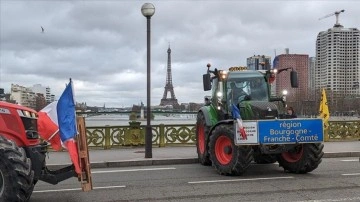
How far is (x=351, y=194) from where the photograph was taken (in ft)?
28.2

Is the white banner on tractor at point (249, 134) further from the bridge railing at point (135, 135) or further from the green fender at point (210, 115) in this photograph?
the bridge railing at point (135, 135)

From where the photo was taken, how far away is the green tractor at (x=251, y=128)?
10.8 meters

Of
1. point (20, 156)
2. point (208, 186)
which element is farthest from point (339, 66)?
point (20, 156)

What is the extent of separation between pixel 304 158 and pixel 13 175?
7.47 m

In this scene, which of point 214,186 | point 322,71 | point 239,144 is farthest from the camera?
point 322,71

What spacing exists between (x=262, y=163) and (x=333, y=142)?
932cm

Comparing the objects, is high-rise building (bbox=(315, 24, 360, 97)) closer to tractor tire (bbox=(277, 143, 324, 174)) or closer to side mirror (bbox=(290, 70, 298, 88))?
side mirror (bbox=(290, 70, 298, 88))

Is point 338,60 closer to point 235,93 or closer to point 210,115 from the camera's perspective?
point 210,115

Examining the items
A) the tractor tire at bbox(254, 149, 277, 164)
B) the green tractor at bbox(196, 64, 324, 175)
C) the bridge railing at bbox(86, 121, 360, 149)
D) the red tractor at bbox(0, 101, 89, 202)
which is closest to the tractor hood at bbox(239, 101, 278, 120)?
the green tractor at bbox(196, 64, 324, 175)

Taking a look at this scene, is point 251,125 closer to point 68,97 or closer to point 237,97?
point 237,97

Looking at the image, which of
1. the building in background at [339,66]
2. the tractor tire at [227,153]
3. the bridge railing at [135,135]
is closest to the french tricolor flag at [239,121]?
the tractor tire at [227,153]

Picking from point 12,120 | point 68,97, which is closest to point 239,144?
point 68,97

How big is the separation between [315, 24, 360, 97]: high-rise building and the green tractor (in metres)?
68.6

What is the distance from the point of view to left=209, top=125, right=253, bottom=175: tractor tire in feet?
35.5
